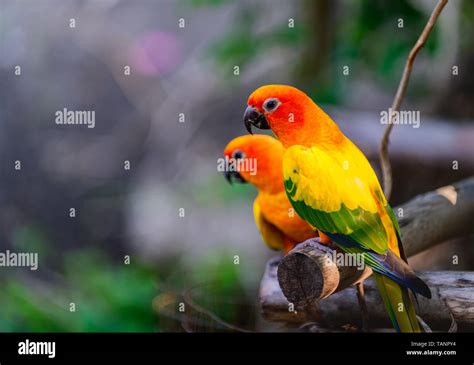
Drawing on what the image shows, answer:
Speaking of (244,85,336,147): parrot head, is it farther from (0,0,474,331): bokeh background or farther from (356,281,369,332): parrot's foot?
(356,281,369,332): parrot's foot

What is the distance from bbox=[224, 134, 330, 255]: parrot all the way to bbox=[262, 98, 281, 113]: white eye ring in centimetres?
13

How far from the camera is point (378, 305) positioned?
6.25ft

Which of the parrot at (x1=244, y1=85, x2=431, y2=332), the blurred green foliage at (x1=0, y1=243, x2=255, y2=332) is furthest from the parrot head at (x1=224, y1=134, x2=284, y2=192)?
the blurred green foliage at (x1=0, y1=243, x2=255, y2=332)

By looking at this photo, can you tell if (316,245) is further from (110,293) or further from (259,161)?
(110,293)

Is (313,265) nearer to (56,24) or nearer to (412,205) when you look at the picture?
(412,205)

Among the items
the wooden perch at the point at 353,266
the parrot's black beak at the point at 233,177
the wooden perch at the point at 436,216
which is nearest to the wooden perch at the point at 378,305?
the wooden perch at the point at 353,266

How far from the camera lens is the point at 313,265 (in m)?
1.66

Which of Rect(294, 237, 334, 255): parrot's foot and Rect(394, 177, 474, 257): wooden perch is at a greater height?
Rect(394, 177, 474, 257): wooden perch

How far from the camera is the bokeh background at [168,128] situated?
221 cm

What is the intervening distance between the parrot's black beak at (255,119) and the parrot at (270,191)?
0.26 ft

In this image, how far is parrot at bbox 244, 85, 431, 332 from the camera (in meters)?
1.75

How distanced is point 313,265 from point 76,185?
1.13 m
